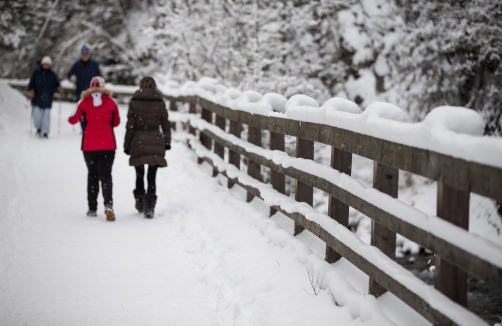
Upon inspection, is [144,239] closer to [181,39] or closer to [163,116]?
[163,116]

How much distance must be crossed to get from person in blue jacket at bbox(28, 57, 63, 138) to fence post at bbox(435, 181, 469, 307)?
1290 centimetres

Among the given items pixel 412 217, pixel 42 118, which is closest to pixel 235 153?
pixel 412 217

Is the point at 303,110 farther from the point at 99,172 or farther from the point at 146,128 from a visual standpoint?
the point at 99,172

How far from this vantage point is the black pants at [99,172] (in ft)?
26.0

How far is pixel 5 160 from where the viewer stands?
35.8ft

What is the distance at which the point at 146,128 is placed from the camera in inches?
315

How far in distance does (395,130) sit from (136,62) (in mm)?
22787

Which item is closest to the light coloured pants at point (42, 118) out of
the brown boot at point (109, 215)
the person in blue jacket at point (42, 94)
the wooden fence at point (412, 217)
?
the person in blue jacket at point (42, 94)

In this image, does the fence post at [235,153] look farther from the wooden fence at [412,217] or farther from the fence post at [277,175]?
the wooden fence at [412,217]

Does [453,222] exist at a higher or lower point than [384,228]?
higher

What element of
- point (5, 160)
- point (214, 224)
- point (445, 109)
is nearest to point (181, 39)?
point (5, 160)

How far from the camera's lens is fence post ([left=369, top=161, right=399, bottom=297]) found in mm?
4051

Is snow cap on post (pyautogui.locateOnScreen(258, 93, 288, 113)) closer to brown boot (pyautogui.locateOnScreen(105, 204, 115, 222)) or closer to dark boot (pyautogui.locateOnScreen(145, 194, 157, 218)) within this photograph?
dark boot (pyautogui.locateOnScreen(145, 194, 157, 218))

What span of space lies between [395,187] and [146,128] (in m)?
4.79
